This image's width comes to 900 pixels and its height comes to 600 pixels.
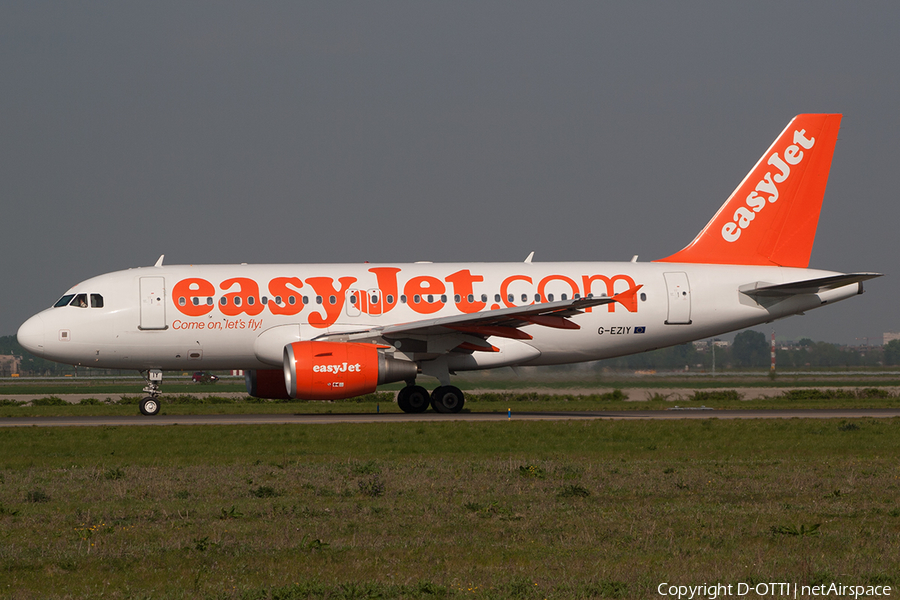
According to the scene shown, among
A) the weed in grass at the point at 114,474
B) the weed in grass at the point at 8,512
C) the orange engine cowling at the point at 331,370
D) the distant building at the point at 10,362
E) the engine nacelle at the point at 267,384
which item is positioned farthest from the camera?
the distant building at the point at 10,362

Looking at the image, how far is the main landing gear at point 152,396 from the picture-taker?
25.4 meters

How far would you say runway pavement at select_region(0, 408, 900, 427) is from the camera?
2231cm

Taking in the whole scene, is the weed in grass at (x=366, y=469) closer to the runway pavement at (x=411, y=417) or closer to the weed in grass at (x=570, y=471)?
the weed in grass at (x=570, y=471)

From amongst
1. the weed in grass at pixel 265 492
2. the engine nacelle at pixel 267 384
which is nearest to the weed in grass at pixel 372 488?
the weed in grass at pixel 265 492

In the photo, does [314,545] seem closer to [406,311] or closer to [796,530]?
[796,530]

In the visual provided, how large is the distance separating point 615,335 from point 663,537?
1759 centimetres

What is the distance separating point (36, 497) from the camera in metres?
11.2

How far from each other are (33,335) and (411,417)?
399 inches

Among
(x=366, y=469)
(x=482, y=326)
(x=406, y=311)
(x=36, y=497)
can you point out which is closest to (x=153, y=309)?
(x=406, y=311)

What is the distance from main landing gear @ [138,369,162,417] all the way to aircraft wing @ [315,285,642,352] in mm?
4868

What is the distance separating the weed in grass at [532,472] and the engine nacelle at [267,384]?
46.7ft

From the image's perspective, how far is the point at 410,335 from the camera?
77.3 ft

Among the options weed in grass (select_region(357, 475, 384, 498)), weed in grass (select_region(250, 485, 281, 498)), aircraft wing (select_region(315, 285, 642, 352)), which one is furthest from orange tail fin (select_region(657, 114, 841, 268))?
weed in grass (select_region(250, 485, 281, 498))

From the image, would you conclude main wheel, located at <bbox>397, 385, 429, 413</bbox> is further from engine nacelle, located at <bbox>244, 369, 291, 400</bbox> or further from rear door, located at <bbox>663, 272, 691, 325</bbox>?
rear door, located at <bbox>663, 272, 691, 325</bbox>
